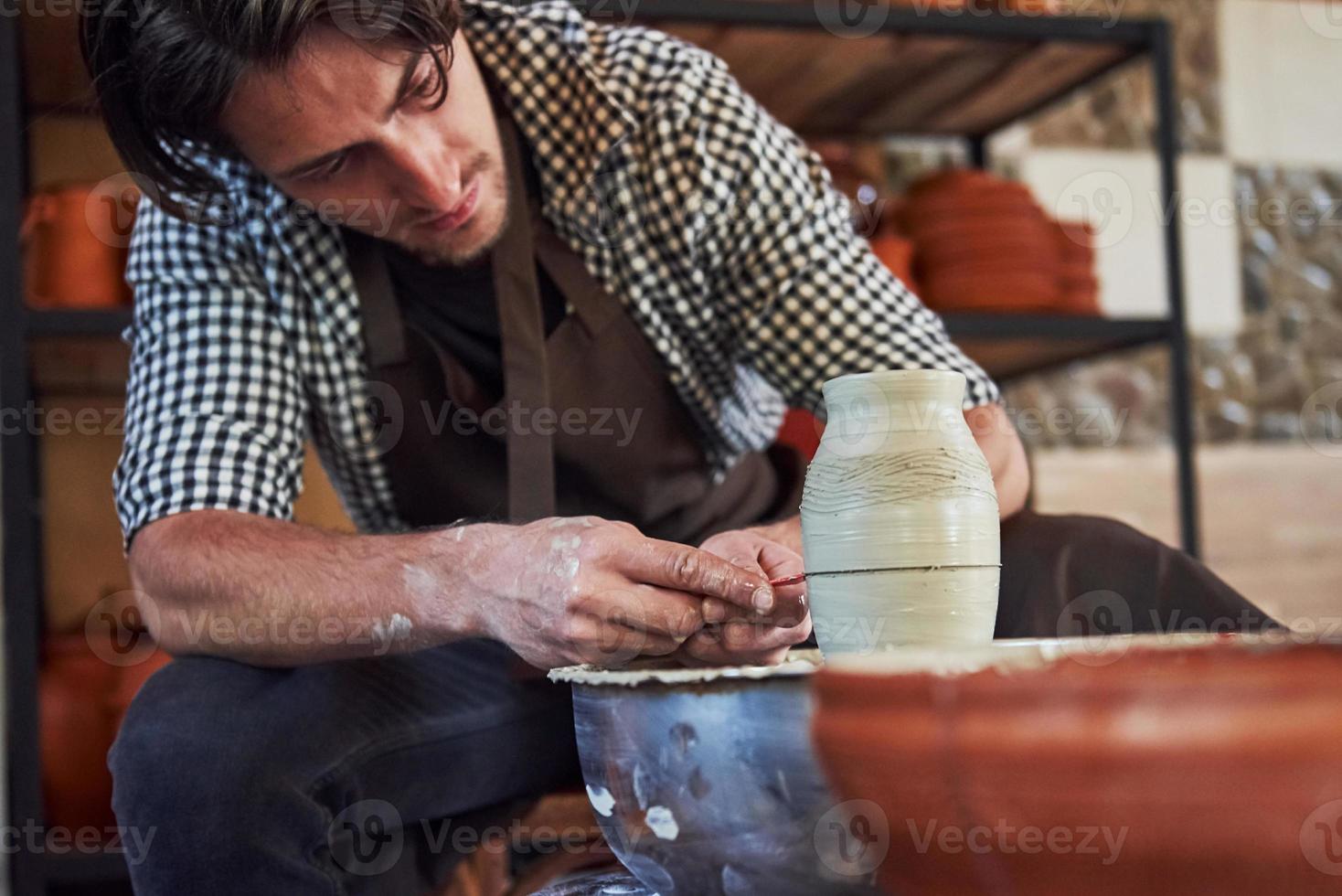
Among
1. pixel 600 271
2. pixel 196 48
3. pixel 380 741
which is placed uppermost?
pixel 196 48

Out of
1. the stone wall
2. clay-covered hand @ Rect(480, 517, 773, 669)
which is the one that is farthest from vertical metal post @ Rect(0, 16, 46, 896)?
the stone wall

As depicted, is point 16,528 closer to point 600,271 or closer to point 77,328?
point 77,328

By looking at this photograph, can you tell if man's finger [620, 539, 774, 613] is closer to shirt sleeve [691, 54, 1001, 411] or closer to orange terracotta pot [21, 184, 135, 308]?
shirt sleeve [691, 54, 1001, 411]

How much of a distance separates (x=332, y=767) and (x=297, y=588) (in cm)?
14

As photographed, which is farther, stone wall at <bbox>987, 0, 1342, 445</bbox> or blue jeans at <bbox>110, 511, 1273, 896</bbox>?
stone wall at <bbox>987, 0, 1342, 445</bbox>

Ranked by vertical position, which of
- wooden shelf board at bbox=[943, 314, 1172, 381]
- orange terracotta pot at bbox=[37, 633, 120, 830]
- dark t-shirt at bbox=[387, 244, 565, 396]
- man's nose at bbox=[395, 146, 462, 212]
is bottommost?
orange terracotta pot at bbox=[37, 633, 120, 830]

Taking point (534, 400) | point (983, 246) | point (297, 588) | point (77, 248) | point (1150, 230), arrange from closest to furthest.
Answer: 1. point (297, 588)
2. point (534, 400)
3. point (77, 248)
4. point (983, 246)
5. point (1150, 230)

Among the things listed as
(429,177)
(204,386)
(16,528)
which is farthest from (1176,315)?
(16,528)

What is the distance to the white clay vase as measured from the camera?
0.71 meters

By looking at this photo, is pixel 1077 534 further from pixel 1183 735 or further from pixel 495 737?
pixel 1183 735

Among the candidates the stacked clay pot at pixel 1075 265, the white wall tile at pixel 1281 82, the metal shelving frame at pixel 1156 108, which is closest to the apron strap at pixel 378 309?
the metal shelving frame at pixel 1156 108

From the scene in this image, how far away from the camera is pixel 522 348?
4.00 feet

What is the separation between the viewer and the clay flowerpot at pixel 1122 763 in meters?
0.45

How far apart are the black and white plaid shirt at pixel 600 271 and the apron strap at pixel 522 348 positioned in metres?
0.04
